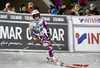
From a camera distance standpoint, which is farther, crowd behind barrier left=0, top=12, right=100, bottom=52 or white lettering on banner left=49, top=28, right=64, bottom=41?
white lettering on banner left=49, top=28, right=64, bottom=41

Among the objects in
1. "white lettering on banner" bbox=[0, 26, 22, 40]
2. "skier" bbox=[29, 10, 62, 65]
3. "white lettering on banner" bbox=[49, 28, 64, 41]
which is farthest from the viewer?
"white lettering on banner" bbox=[49, 28, 64, 41]

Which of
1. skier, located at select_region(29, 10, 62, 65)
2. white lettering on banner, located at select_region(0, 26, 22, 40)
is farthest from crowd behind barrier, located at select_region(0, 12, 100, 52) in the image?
skier, located at select_region(29, 10, 62, 65)

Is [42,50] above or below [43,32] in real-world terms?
below

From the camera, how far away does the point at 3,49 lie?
49.5 ft

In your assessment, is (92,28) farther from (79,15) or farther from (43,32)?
(43,32)

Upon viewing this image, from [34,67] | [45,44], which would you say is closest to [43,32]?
[45,44]

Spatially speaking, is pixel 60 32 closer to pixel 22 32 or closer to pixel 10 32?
pixel 22 32

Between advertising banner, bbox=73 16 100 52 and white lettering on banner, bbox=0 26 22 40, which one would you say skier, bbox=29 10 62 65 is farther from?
advertising banner, bbox=73 16 100 52

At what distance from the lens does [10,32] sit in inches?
599

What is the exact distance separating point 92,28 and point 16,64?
4.55 meters

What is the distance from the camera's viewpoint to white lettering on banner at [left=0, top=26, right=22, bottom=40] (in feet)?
49.6

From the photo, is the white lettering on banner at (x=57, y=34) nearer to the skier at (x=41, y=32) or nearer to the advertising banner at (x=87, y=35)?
the advertising banner at (x=87, y=35)

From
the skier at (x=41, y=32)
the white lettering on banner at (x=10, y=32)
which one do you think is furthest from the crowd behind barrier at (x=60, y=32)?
the skier at (x=41, y=32)

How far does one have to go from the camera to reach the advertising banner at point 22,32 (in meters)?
15.2
